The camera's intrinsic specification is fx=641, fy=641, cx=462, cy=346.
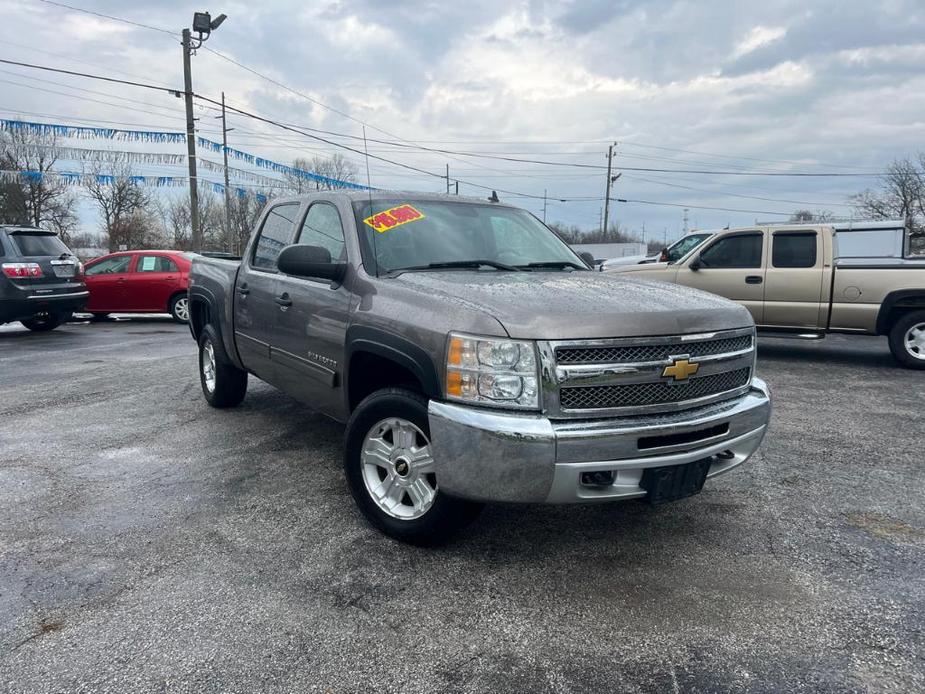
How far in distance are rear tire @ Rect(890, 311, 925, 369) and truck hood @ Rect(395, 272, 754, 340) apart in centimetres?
626

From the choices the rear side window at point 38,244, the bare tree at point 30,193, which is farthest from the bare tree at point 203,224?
the rear side window at point 38,244

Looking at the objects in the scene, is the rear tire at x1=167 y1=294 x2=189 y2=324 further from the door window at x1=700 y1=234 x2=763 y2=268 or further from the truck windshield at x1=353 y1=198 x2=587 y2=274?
the truck windshield at x1=353 y1=198 x2=587 y2=274

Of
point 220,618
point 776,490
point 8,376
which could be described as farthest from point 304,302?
point 8,376

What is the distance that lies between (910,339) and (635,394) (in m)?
7.33

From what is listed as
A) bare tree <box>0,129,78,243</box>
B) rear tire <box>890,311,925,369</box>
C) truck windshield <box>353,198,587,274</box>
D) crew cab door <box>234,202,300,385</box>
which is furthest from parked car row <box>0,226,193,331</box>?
bare tree <box>0,129,78,243</box>

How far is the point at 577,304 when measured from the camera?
9.56ft

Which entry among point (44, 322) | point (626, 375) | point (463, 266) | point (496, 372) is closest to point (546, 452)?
point (496, 372)

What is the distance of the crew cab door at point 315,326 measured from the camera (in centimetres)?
373

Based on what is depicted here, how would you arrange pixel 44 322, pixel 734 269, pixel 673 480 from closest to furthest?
1. pixel 673 480
2. pixel 734 269
3. pixel 44 322

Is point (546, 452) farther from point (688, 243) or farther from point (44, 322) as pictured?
point (688, 243)

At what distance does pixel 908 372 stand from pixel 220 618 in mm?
8630

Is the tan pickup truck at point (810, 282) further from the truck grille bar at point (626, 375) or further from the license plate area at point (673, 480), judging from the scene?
the license plate area at point (673, 480)

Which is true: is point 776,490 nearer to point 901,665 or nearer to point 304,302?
point 901,665

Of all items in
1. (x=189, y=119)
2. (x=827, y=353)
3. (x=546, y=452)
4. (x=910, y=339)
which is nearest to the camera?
(x=546, y=452)
